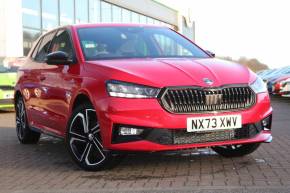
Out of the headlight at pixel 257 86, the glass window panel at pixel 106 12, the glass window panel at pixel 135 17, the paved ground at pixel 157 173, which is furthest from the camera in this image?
the glass window panel at pixel 135 17

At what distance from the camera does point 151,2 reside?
44875 millimetres

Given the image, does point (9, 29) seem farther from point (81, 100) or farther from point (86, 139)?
point (86, 139)

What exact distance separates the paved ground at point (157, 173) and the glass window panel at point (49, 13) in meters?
20.0

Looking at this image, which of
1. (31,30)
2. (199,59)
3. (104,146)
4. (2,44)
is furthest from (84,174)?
(31,30)

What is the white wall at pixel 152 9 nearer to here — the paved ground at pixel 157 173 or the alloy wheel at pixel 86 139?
the paved ground at pixel 157 173

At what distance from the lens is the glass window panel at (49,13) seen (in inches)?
1067

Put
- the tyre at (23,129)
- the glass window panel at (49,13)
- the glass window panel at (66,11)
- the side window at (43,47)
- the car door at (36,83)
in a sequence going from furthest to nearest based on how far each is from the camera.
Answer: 1. the glass window panel at (66,11)
2. the glass window panel at (49,13)
3. the tyre at (23,129)
4. the side window at (43,47)
5. the car door at (36,83)

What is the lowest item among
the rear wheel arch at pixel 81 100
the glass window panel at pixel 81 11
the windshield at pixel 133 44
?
the rear wheel arch at pixel 81 100

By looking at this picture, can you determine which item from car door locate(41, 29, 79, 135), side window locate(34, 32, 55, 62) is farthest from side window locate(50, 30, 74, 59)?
side window locate(34, 32, 55, 62)

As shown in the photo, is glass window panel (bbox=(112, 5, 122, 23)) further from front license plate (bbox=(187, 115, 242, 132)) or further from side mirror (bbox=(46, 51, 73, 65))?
front license plate (bbox=(187, 115, 242, 132))

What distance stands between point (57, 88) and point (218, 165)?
6.81 ft

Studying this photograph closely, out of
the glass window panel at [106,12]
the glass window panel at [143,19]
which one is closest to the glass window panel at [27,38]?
the glass window panel at [106,12]

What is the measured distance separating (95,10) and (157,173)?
92.5 ft

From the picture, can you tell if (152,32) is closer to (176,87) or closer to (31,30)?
(176,87)
